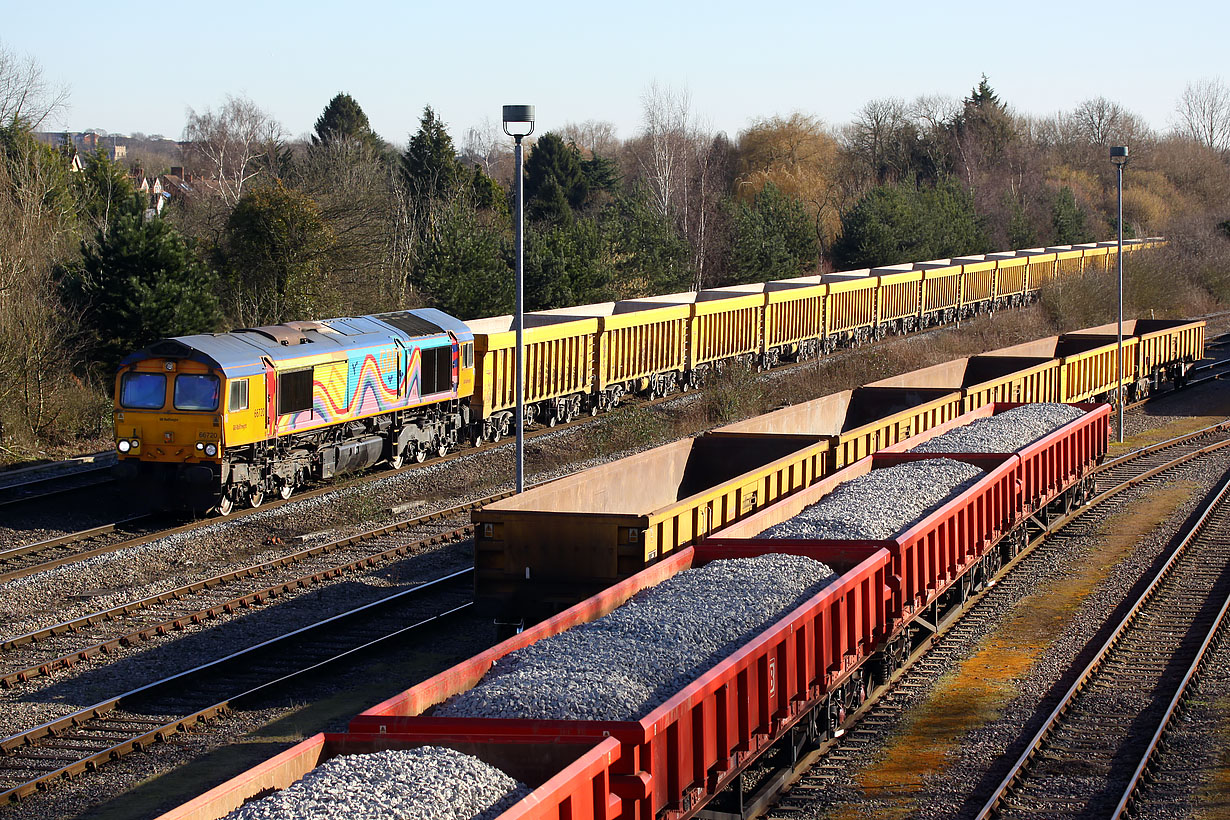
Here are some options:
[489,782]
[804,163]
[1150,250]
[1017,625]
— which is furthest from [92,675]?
[804,163]

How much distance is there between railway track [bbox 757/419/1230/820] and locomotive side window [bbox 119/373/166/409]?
12.6m

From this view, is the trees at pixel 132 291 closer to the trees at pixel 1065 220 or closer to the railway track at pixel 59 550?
the railway track at pixel 59 550

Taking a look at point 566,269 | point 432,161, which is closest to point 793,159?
point 432,161

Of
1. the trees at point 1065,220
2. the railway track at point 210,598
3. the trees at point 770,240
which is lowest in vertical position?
the railway track at point 210,598

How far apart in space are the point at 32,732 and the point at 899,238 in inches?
2306

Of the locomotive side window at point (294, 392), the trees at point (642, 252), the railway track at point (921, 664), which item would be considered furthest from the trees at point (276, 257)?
the railway track at point (921, 664)

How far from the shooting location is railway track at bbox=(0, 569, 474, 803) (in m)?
10.5

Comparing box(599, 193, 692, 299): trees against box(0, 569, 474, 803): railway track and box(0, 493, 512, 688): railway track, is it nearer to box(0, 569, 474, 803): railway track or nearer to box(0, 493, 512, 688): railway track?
box(0, 493, 512, 688): railway track

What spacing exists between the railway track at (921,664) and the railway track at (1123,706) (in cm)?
48

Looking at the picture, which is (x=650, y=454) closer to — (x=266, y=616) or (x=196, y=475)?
(x=266, y=616)

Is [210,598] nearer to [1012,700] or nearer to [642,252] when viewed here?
[1012,700]

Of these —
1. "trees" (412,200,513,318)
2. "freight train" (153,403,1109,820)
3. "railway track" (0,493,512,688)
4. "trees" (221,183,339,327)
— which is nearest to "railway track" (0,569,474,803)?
"railway track" (0,493,512,688)

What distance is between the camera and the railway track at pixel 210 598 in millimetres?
13375

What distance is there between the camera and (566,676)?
7746mm
